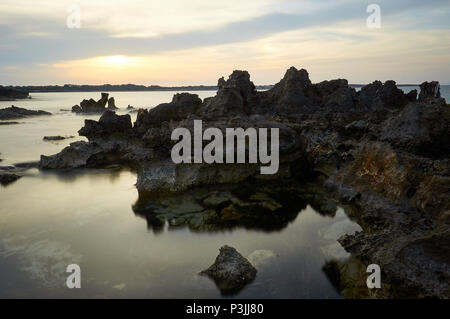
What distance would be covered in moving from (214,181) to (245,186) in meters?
2.58

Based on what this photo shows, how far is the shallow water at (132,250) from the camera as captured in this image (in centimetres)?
1436

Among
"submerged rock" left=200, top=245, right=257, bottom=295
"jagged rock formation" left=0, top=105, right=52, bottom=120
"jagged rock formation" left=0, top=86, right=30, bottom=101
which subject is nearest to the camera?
"submerged rock" left=200, top=245, right=257, bottom=295

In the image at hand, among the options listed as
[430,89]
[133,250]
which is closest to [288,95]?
[430,89]

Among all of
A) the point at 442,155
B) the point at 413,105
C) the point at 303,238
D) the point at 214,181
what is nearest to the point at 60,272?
the point at 303,238

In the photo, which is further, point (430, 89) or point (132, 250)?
point (430, 89)

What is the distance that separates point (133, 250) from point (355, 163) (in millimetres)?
16690

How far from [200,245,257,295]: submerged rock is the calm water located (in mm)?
364

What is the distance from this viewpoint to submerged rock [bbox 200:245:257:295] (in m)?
14.3

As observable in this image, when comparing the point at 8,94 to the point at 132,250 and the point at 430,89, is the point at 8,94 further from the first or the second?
the point at 132,250

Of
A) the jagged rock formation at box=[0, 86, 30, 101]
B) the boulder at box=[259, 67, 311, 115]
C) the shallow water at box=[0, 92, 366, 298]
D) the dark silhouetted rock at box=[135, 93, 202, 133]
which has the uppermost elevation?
the jagged rock formation at box=[0, 86, 30, 101]

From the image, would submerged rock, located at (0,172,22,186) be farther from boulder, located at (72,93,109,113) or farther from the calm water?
boulder, located at (72,93,109,113)

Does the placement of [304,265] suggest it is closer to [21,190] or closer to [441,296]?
[441,296]

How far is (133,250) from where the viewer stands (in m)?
18.0

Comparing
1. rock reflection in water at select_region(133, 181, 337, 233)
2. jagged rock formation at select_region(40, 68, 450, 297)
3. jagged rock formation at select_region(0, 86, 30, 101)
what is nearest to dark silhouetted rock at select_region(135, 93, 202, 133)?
jagged rock formation at select_region(40, 68, 450, 297)
